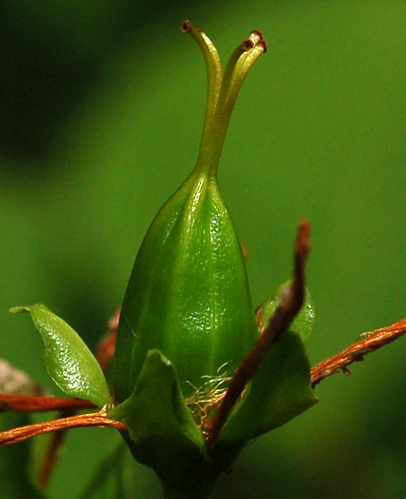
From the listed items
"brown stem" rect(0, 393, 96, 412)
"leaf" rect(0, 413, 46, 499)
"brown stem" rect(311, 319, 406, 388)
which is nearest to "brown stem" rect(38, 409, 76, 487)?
"leaf" rect(0, 413, 46, 499)

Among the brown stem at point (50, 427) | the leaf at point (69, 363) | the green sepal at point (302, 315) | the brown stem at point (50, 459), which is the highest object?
the leaf at point (69, 363)

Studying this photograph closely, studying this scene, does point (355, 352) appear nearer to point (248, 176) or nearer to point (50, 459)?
point (50, 459)

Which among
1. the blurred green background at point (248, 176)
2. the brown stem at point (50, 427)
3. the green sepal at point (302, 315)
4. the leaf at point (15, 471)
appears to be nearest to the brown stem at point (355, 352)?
the green sepal at point (302, 315)

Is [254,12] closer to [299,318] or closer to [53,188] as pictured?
[53,188]

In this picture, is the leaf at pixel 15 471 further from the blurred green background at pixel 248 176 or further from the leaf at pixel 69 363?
the blurred green background at pixel 248 176

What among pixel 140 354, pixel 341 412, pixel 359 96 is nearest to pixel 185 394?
pixel 140 354

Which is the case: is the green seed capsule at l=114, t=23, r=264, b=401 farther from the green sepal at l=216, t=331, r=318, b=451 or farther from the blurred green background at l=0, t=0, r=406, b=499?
the blurred green background at l=0, t=0, r=406, b=499
